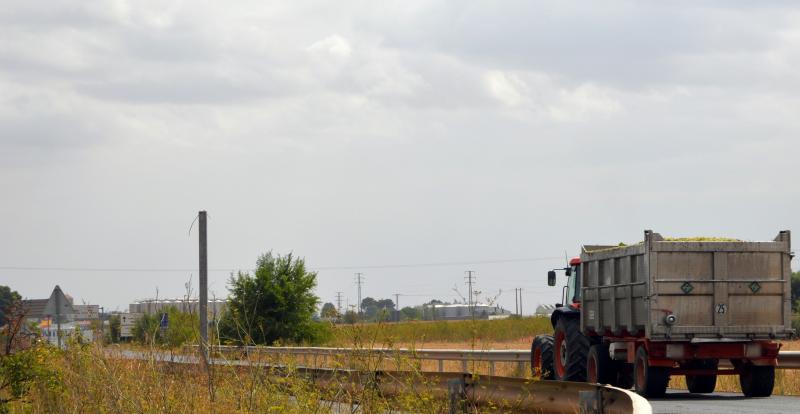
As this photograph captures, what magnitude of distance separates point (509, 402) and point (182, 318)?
11.7ft

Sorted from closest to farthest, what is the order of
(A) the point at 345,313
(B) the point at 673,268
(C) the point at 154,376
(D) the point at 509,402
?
1. (A) the point at 345,313
2. (C) the point at 154,376
3. (D) the point at 509,402
4. (B) the point at 673,268

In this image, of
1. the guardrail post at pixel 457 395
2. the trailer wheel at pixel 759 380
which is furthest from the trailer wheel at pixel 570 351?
the guardrail post at pixel 457 395

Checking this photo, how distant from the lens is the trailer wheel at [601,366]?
62.9ft

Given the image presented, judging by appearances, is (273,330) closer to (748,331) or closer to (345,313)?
(748,331)

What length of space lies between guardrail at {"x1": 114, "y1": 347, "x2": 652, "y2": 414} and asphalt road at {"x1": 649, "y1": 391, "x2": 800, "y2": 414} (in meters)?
3.19

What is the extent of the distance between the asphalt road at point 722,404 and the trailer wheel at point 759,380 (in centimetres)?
21

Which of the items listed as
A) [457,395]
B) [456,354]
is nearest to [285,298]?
[456,354]

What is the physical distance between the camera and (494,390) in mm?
12656

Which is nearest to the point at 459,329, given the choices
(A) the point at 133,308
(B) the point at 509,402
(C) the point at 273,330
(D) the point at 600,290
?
(C) the point at 273,330

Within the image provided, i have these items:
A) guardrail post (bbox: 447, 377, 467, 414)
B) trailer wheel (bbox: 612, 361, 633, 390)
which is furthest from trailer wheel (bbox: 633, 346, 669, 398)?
guardrail post (bbox: 447, 377, 467, 414)

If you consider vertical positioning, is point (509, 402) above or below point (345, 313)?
below

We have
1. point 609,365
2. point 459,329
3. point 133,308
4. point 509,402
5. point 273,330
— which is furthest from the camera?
point 133,308

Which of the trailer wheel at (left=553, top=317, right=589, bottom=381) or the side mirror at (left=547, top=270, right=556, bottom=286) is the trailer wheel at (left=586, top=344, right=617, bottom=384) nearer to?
the trailer wheel at (left=553, top=317, right=589, bottom=381)

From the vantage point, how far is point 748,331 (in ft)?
58.0
